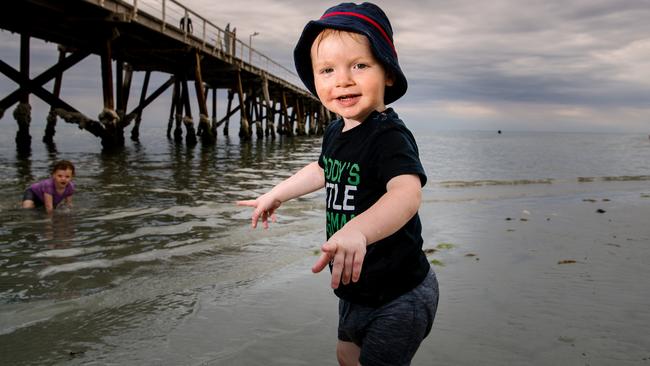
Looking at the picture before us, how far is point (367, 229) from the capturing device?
1123mm

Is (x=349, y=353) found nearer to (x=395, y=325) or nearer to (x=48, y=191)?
(x=395, y=325)

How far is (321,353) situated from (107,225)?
3859mm

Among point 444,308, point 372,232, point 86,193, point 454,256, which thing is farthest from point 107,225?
point 372,232

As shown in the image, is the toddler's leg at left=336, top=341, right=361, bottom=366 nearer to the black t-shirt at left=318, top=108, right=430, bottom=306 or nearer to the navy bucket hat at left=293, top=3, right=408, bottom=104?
the black t-shirt at left=318, top=108, right=430, bottom=306

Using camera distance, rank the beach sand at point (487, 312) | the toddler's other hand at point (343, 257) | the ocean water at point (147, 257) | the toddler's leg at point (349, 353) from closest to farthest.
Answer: the toddler's other hand at point (343, 257)
the toddler's leg at point (349, 353)
the beach sand at point (487, 312)
the ocean water at point (147, 257)

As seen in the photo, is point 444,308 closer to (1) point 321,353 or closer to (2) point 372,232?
(1) point 321,353

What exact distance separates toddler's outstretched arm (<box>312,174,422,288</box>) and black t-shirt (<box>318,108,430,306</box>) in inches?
3.2

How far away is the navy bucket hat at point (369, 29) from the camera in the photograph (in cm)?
143

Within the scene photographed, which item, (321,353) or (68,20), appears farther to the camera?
(68,20)

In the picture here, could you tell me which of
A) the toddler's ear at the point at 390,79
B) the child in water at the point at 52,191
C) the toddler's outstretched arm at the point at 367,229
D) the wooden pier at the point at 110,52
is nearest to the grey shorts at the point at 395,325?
the toddler's outstretched arm at the point at 367,229

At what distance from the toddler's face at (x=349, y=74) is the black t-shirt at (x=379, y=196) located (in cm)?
8

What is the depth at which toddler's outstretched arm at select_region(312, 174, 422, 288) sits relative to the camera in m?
0.99

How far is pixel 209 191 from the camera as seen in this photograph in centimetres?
820

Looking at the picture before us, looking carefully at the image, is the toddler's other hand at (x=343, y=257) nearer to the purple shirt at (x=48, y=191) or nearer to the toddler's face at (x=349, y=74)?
the toddler's face at (x=349, y=74)
